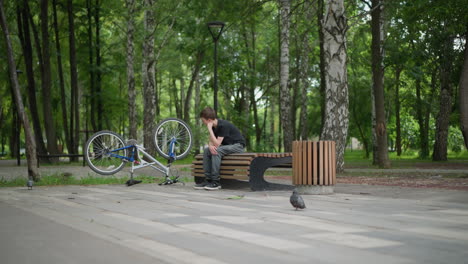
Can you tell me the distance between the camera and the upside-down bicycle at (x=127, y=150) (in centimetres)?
1276

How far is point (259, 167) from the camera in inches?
428

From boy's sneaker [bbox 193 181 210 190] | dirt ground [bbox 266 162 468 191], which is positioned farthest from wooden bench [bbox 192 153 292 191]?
dirt ground [bbox 266 162 468 191]

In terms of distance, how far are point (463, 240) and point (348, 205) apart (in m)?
→ 3.06

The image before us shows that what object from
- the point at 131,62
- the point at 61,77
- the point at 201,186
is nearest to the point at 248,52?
the point at 131,62

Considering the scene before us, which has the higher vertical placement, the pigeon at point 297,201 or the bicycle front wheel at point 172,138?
the bicycle front wheel at point 172,138

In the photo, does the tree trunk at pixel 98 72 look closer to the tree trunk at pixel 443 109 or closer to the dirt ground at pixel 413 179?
the tree trunk at pixel 443 109

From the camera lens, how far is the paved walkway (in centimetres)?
468

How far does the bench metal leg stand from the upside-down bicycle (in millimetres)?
2530

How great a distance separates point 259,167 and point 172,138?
3.15 m

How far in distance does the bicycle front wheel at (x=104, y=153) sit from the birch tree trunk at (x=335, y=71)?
628 centimetres

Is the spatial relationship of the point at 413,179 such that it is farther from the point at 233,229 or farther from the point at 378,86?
the point at 233,229

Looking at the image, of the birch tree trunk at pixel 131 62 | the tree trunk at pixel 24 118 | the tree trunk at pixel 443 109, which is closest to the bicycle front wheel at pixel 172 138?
the tree trunk at pixel 24 118

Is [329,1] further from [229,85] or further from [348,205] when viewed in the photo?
[229,85]

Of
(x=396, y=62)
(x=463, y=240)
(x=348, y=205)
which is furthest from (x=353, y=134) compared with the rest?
(x=463, y=240)
